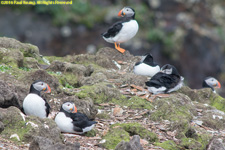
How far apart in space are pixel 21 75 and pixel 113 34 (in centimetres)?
338

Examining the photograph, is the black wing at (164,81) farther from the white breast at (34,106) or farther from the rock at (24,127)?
the rock at (24,127)

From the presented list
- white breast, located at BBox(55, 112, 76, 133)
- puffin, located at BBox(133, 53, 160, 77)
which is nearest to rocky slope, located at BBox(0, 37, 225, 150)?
white breast, located at BBox(55, 112, 76, 133)

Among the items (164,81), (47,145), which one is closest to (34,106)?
(47,145)

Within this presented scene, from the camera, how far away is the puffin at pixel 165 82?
796cm

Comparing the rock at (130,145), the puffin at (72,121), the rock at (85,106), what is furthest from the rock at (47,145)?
the rock at (85,106)

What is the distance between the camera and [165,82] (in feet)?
26.5

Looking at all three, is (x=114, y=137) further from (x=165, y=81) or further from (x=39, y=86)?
(x=165, y=81)

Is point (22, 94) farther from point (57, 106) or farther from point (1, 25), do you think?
point (1, 25)

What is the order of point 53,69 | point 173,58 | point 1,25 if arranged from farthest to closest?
point 173,58
point 1,25
point 53,69

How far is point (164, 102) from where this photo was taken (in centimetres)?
749

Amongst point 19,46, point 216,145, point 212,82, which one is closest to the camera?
point 216,145

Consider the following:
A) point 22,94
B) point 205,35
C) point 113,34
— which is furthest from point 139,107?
point 205,35

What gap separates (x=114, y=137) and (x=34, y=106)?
1.26m

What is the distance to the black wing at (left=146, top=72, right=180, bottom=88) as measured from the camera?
795 cm
